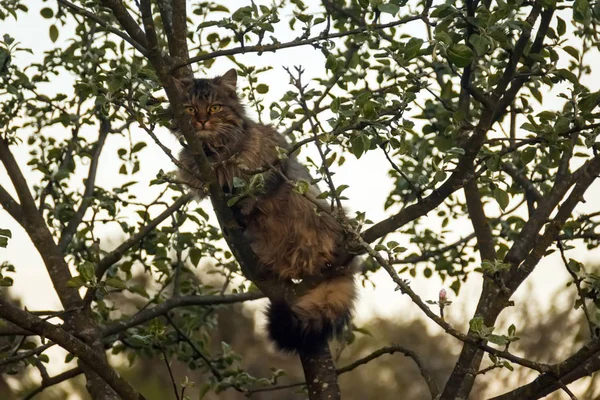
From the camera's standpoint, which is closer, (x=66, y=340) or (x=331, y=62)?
(x=66, y=340)

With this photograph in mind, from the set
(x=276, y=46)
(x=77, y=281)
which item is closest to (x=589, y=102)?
(x=276, y=46)

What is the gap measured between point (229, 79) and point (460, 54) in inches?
89.1

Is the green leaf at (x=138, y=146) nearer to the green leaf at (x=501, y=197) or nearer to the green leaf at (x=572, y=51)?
the green leaf at (x=501, y=197)

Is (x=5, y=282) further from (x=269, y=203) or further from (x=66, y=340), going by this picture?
(x=269, y=203)

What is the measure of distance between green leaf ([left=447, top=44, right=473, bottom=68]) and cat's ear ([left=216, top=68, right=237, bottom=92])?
2.15m

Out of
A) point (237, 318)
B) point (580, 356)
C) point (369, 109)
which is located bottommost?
point (580, 356)

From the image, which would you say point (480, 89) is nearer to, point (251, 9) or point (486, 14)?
point (486, 14)

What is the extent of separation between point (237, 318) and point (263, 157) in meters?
10.5

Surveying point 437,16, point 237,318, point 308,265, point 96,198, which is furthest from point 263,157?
point 237,318

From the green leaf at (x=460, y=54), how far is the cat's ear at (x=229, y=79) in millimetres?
2151

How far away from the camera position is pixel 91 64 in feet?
18.5

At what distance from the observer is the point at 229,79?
549cm

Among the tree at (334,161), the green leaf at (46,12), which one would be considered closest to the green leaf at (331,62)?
the tree at (334,161)

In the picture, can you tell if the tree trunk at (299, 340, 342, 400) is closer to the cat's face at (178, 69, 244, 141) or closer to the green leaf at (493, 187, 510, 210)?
the green leaf at (493, 187, 510, 210)
